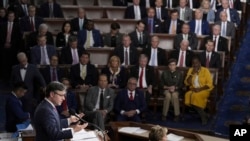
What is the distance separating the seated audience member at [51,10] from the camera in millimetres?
9359

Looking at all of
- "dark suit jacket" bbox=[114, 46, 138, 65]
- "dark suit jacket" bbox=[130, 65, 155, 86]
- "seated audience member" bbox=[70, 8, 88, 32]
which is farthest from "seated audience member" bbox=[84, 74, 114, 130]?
"seated audience member" bbox=[70, 8, 88, 32]

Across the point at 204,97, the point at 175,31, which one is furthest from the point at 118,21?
the point at 204,97

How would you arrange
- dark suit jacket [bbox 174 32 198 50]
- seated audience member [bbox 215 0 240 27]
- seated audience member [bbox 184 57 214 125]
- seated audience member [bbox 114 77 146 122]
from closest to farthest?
seated audience member [bbox 114 77 146 122] → seated audience member [bbox 184 57 214 125] → dark suit jacket [bbox 174 32 198 50] → seated audience member [bbox 215 0 240 27]

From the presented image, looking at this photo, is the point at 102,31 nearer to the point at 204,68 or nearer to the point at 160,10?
the point at 160,10

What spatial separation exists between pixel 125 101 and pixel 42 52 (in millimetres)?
1626

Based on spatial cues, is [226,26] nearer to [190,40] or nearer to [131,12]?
[190,40]

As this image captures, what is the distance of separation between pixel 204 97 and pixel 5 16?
3572 mm

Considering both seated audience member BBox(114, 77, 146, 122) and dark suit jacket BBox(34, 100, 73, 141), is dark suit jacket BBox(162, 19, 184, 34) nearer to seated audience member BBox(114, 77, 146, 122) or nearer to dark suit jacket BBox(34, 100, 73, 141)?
seated audience member BBox(114, 77, 146, 122)

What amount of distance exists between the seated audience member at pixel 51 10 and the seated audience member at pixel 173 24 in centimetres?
176

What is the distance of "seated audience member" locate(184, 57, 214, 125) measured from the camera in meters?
7.47

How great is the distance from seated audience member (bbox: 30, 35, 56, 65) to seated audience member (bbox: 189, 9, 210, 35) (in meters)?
2.28

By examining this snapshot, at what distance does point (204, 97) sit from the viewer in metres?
7.51

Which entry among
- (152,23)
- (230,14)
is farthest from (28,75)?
(230,14)

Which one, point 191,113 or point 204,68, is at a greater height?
point 204,68
